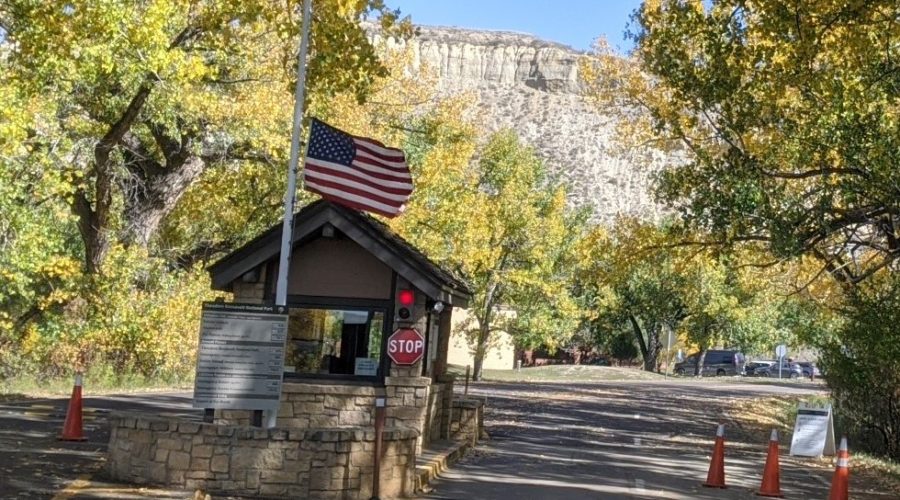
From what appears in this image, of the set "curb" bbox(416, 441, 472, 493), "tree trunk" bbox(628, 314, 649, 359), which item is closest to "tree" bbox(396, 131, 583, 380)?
"tree trunk" bbox(628, 314, 649, 359)

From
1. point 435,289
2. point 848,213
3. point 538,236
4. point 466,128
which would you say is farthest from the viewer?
point 538,236

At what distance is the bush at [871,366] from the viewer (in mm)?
22500

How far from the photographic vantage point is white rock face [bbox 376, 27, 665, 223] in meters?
132

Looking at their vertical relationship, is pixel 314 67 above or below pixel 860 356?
above

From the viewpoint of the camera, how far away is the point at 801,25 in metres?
15.4

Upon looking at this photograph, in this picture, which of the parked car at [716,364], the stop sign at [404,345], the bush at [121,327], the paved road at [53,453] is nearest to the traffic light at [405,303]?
the stop sign at [404,345]

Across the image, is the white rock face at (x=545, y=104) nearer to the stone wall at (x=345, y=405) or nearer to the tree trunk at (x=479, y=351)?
the tree trunk at (x=479, y=351)

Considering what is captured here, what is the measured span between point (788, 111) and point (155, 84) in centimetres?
1215

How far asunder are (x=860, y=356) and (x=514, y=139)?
126 feet

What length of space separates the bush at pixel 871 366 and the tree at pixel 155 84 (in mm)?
11099

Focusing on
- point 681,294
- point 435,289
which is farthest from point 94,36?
point 681,294

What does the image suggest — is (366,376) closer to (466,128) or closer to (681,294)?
(466,128)

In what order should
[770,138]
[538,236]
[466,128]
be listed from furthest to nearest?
[538,236], [466,128], [770,138]

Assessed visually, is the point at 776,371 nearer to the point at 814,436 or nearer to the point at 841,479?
the point at 814,436
